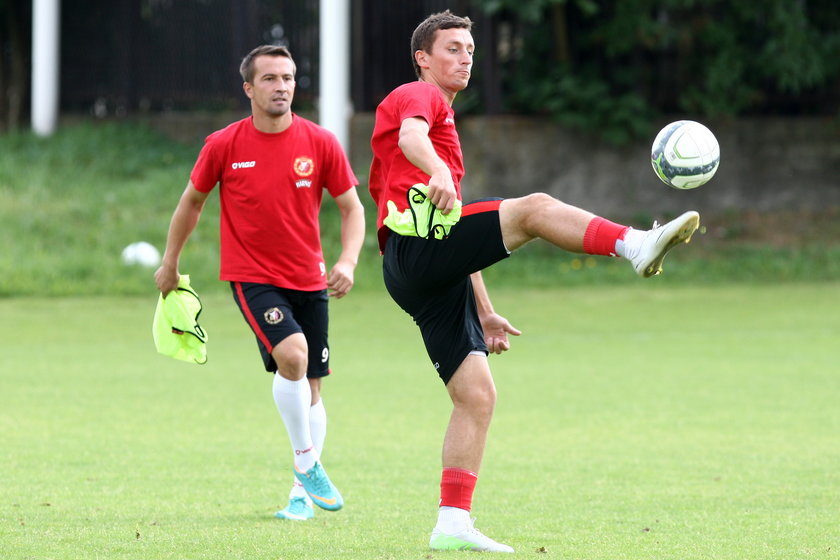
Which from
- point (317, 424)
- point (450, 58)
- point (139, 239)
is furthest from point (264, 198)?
point (139, 239)

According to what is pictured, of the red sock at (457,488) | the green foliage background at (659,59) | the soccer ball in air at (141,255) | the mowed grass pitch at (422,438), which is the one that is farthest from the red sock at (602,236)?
the green foliage background at (659,59)

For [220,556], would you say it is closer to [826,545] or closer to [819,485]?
[826,545]

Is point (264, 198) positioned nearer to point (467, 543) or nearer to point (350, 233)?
point (350, 233)

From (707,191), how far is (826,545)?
1676 cm

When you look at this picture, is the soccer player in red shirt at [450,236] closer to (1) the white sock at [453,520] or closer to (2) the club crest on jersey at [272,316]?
(1) the white sock at [453,520]

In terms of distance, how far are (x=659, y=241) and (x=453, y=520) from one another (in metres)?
1.57

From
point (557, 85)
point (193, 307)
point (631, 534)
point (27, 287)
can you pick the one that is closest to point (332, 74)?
point (557, 85)

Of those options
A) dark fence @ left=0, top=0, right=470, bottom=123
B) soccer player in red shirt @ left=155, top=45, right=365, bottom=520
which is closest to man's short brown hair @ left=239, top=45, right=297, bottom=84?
soccer player in red shirt @ left=155, top=45, right=365, bottom=520

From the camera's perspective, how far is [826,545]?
566 centimetres

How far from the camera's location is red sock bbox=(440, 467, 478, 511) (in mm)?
5582

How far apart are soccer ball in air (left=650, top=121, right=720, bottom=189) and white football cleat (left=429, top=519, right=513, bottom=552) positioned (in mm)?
1685

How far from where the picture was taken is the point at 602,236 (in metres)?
5.02

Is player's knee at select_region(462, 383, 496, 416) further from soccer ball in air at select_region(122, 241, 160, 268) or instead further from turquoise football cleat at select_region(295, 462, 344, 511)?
soccer ball in air at select_region(122, 241, 160, 268)

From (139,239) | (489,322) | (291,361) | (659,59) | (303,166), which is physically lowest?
(139,239)
